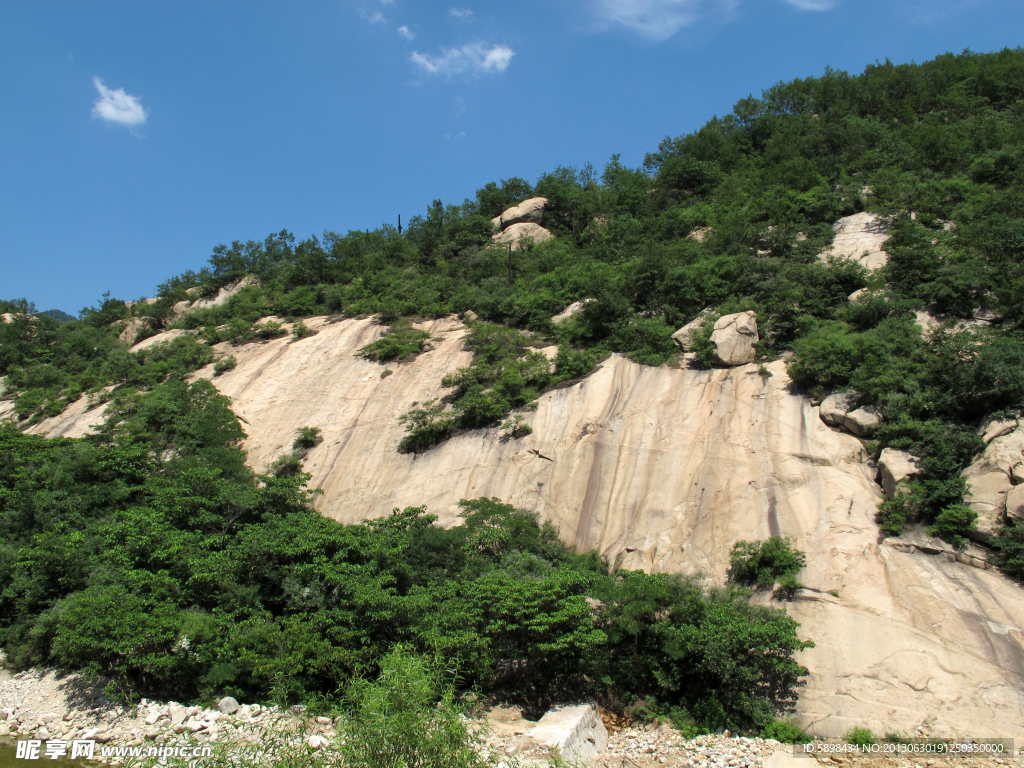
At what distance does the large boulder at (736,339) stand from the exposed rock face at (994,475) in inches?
314

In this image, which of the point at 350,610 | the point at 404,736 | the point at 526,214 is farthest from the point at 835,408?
the point at 526,214

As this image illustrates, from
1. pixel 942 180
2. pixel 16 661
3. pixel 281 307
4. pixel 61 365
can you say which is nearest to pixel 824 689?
pixel 16 661

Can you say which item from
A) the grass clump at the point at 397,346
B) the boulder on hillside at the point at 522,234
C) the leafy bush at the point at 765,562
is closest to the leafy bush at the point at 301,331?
the grass clump at the point at 397,346

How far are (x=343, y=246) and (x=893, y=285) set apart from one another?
32.3 meters

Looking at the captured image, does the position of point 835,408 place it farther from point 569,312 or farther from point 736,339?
point 569,312

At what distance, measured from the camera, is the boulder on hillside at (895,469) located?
51.7ft

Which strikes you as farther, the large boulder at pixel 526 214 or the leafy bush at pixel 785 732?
the large boulder at pixel 526 214

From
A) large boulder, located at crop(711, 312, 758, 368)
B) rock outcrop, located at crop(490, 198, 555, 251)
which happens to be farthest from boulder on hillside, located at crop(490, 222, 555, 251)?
large boulder, located at crop(711, 312, 758, 368)

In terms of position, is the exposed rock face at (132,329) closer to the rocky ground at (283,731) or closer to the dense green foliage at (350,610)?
the dense green foliage at (350,610)

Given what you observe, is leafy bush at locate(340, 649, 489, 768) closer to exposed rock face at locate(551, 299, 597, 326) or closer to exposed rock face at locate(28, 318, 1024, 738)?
exposed rock face at locate(28, 318, 1024, 738)

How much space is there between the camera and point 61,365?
132ft

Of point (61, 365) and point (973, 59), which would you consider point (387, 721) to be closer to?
point (61, 365)

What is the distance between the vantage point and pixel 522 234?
4069cm

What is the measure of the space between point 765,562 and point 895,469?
4.57 meters
